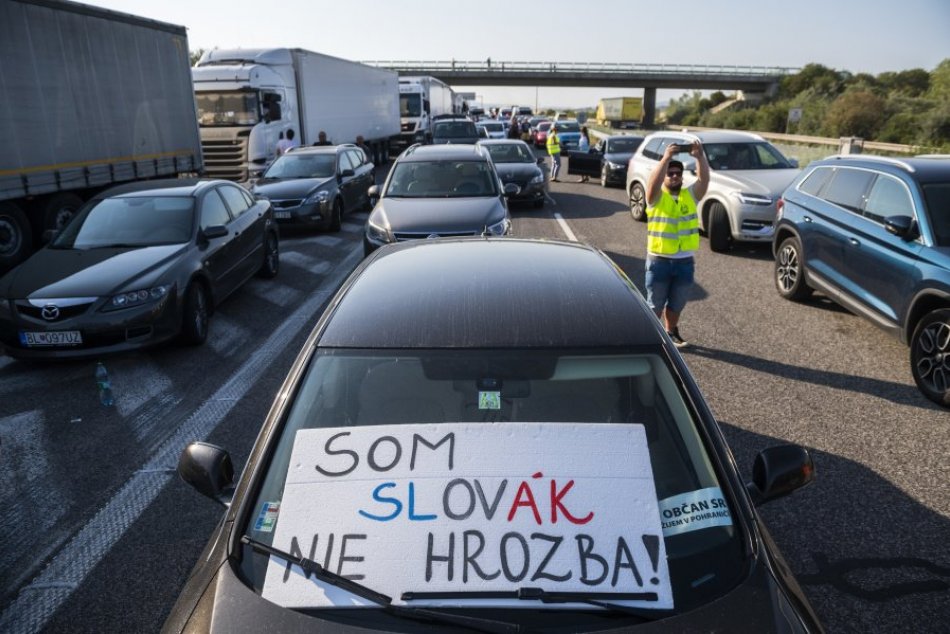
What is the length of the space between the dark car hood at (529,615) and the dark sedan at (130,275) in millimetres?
5597

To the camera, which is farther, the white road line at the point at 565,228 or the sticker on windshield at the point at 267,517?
the white road line at the point at 565,228

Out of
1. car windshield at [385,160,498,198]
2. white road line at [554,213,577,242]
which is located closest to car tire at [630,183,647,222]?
white road line at [554,213,577,242]

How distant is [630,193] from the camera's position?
52.1ft

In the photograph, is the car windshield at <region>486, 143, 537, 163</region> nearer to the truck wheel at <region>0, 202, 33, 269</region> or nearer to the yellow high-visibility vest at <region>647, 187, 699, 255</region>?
the truck wheel at <region>0, 202, 33, 269</region>

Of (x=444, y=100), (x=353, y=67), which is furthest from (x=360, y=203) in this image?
(x=444, y=100)

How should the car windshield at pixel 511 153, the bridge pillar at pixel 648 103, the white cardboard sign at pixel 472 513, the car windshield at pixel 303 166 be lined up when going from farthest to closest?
1. the bridge pillar at pixel 648 103
2. the car windshield at pixel 511 153
3. the car windshield at pixel 303 166
4. the white cardboard sign at pixel 472 513

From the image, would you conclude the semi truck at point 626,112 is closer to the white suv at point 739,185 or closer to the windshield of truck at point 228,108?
the windshield of truck at point 228,108

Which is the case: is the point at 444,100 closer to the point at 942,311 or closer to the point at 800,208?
the point at 800,208

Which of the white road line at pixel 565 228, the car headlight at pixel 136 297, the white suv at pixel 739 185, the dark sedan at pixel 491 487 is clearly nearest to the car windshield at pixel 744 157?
the white suv at pixel 739 185

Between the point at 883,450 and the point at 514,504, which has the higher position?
the point at 514,504

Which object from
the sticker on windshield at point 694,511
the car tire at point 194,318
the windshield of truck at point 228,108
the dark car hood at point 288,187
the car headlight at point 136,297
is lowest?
the car tire at point 194,318

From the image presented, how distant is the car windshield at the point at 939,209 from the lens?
6.31m

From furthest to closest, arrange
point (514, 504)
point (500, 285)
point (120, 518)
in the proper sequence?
point (120, 518)
point (500, 285)
point (514, 504)

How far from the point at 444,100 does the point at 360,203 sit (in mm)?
38449
